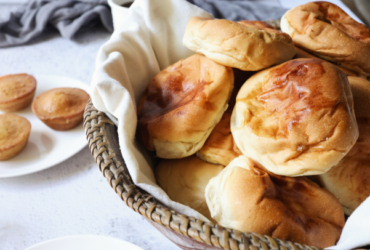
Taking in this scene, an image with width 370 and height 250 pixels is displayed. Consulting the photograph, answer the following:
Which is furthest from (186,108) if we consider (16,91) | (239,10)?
(239,10)

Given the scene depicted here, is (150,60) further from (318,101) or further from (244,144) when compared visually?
(318,101)

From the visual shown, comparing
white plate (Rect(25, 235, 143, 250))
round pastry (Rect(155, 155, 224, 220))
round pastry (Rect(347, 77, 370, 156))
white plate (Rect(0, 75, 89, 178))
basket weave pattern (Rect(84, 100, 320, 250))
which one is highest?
round pastry (Rect(347, 77, 370, 156))

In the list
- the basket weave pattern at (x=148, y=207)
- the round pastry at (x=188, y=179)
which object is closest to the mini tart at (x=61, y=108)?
the basket weave pattern at (x=148, y=207)

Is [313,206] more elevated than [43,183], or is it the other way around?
[313,206]

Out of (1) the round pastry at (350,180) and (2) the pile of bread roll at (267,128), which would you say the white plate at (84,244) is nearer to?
(2) the pile of bread roll at (267,128)

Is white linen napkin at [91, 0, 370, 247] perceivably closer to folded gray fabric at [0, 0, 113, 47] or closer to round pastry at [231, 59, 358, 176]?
round pastry at [231, 59, 358, 176]

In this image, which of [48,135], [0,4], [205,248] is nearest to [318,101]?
[205,248]

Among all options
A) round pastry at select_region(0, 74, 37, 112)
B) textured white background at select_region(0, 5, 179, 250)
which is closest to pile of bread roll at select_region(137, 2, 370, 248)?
textured white background at select_region(0, 5, 179, 250)
